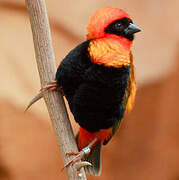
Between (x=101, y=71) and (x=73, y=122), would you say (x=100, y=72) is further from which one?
(x=73, y=122)

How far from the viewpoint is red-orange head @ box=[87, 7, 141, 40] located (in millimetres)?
1060

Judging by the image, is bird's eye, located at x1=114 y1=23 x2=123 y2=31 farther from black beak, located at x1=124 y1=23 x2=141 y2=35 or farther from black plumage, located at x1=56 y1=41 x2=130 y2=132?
black plumage, located at x1=56 y1=41 x2=130 y2=132

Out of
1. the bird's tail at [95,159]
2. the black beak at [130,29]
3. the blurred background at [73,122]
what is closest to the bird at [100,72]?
the black beak at [130,29]

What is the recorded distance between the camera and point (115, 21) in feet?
3.53

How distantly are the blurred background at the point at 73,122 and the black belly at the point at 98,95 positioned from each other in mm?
1363

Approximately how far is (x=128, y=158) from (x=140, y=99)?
21.4 inches

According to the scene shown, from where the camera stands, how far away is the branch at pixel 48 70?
3.36 ft

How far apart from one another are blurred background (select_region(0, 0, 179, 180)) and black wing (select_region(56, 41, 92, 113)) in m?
1.38

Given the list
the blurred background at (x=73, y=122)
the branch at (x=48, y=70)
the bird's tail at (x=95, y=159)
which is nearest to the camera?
the branch at (x=48, y=70)

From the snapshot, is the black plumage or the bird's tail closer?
the black plumage

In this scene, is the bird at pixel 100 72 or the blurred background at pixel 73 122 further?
the blurred background at pixel 73 122

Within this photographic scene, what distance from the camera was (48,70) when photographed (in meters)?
1.07

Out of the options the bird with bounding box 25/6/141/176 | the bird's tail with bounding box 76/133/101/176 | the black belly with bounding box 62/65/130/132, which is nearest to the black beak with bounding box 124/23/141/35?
the bird with bounding box 25/6/141/176

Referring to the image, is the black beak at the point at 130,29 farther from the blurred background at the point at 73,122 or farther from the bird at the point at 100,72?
the blurred background at the point at 73,122
